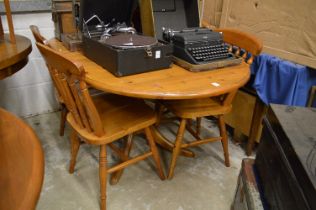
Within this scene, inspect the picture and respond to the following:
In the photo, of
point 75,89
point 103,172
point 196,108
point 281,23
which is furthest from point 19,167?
point 281,23

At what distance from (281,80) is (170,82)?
0.88 meters

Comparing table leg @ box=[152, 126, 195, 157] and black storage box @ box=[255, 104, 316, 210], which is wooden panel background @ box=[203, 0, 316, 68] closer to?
black storage box @ box=[255, 104, 316, 210]

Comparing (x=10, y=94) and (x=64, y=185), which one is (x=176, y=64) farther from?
(x=10, y=94)

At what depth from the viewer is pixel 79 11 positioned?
67.2 inches

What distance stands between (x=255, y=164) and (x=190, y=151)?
0.84 meters

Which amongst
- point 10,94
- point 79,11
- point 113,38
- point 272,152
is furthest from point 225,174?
point 10,94

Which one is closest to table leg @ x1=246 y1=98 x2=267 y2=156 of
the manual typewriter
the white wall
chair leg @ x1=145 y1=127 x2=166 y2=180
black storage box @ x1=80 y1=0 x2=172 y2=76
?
the manual typewriter

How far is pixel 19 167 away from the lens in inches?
22.9

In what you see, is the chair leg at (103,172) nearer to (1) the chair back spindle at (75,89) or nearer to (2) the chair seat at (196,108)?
(1) the chair back spindle at (75,89)

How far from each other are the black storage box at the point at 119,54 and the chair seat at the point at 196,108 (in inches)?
13.1

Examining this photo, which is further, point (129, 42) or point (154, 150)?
point (154, 150)

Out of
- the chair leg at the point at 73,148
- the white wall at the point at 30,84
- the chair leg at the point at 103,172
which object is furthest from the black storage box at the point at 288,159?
the white wall at the point at 30,84

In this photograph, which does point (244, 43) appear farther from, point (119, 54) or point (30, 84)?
point (30, 84)

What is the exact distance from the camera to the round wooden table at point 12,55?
147cm
